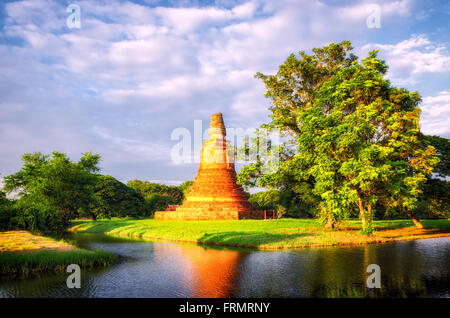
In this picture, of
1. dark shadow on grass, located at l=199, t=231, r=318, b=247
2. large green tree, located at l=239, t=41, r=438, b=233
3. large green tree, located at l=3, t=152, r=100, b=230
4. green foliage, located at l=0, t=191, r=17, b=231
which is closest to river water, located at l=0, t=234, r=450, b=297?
dark shadow on grass, located at l=199, t=231, r=318, b=247

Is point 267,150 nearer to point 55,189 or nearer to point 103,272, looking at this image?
point 103,272

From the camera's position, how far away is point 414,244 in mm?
18578

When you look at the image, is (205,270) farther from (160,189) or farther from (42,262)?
(160,189)

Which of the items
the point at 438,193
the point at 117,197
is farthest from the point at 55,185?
the point at 438,193

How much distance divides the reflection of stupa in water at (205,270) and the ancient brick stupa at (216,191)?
2059 centimetres

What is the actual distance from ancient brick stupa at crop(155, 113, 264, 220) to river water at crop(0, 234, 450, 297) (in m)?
22.4

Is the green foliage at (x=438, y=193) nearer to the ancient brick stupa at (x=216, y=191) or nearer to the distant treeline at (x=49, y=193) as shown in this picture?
the ancient brick stupa at (x=216, y=191)

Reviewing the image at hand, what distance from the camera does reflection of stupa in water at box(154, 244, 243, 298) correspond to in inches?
365

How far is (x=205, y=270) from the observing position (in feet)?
39.2

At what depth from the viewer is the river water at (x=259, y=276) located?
9148 mm

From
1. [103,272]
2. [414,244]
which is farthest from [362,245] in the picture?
[103,272]

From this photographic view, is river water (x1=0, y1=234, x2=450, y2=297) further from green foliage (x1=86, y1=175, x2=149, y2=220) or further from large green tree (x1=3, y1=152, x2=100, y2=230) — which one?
green foliage (x1=86, y1=175, x2=149, y2=220)

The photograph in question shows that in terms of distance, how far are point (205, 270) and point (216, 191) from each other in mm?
29659

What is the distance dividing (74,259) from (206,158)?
108 ft
